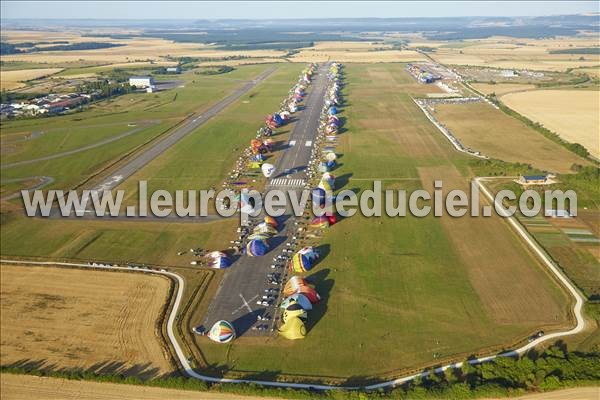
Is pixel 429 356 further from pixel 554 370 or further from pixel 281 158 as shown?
pixel 281 158

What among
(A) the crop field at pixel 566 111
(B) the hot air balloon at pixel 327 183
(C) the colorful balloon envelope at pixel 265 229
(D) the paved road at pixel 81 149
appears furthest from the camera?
(A) the crop field at pixel 566 111

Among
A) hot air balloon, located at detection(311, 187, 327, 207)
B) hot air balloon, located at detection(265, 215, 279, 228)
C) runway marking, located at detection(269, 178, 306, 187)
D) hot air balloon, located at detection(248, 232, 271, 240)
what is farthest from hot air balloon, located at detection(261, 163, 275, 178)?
hot air balloon, located at detection(248, 232, 271, 240)

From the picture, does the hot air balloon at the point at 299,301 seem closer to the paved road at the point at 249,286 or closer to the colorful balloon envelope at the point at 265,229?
the paved road at the point at 249,286

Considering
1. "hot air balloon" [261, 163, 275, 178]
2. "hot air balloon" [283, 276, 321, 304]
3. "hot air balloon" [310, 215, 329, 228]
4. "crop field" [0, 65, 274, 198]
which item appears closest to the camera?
"hot air balloon" [283, 276, 321, 304]

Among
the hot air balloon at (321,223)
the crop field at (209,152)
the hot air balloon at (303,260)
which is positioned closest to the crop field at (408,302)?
the hot air balloon at (303,260)

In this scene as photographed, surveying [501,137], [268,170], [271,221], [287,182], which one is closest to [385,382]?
[271,221]

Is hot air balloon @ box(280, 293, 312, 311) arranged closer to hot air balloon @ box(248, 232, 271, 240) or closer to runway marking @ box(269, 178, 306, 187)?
hot air balloon @ box(248, 232, 271, 240)

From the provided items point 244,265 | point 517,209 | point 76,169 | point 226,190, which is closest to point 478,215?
point 517,209
